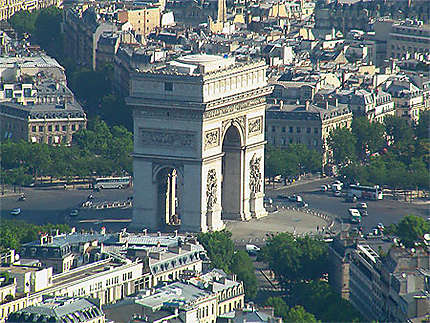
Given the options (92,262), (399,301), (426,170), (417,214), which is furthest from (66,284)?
(426,170)

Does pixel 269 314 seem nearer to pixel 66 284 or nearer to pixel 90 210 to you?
pixel 66 284

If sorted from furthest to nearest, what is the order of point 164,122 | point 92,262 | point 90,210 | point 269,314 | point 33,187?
point 33,187 < point 90,210 < point 164,122 < point 92,262 < point 269,314

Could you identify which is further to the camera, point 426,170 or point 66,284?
point 426,170

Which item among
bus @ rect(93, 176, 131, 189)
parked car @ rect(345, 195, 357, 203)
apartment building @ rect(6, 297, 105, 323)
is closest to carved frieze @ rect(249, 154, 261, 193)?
parked car @ rect(345, 195, 357, 203)

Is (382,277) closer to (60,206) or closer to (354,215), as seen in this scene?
(354,215)

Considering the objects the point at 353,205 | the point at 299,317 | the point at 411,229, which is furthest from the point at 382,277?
the point at 353,205

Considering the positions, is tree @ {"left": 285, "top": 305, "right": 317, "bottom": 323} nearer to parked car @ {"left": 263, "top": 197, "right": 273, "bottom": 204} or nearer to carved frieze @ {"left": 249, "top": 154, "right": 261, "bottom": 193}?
carved frieze @ {"left": 249, "top": 154, "right": 261, "bottom": 193}
